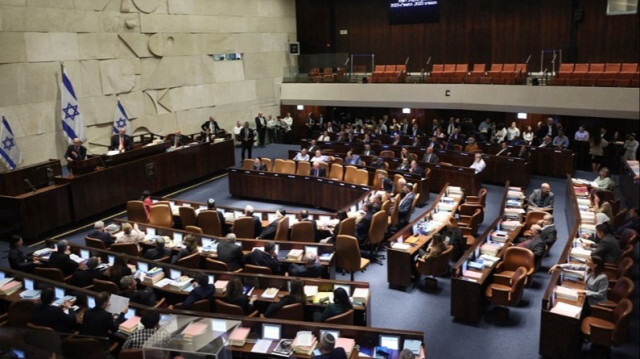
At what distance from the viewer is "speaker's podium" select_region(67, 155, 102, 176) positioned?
462 inches

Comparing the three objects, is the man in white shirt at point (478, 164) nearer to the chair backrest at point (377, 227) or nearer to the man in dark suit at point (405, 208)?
the man in dark suit at point (405, 208)

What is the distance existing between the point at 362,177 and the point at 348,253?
4.82m

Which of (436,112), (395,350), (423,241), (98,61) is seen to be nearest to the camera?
(395,350)

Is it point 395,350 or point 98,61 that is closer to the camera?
point 395,350

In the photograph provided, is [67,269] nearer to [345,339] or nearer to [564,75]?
[345,339]

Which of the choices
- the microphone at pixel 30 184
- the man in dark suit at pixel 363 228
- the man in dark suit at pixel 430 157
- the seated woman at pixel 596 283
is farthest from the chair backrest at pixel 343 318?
the man in dark suit at pixel 430 157

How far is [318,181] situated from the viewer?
41.8 feet

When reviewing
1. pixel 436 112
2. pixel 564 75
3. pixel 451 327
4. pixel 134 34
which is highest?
pixel 134 34

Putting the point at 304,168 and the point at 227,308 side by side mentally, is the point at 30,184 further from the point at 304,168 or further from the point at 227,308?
the point at 227,308

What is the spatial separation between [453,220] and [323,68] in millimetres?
13598

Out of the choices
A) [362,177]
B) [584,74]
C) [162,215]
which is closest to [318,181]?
[362,177]

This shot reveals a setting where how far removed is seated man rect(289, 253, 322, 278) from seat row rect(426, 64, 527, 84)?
11717 millimetres

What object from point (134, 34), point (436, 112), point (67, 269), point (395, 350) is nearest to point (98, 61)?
point (134, 34)

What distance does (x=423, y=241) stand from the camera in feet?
28.9
